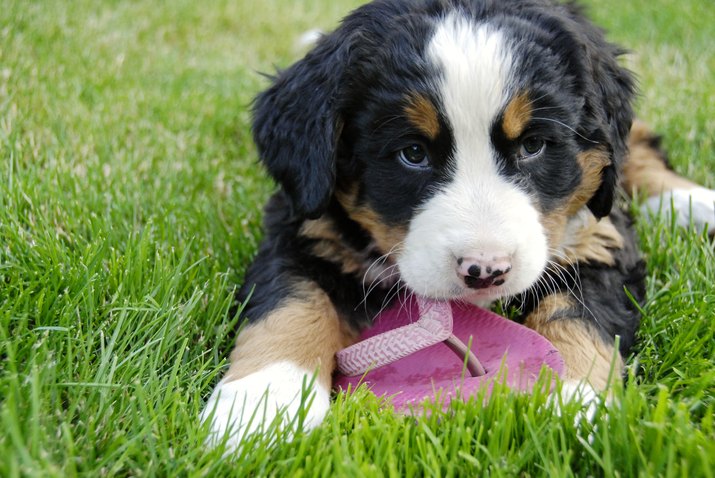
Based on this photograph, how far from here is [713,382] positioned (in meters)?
1.90

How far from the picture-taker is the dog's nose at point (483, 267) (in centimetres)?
195

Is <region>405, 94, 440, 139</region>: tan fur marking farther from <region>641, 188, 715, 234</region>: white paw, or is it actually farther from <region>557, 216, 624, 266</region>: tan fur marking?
<region>641, 188, 715, 234</region>: white paw

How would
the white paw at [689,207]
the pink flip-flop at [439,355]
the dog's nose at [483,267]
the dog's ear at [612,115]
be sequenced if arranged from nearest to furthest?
the dog's nose at [483,267] → the pink flip-flop at [439,355] → the dog's ear at [612,115] → the white paw at [689,207]

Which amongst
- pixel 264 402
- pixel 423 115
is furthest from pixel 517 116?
pixel 264 402

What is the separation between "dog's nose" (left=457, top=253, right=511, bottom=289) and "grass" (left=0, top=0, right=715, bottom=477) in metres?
0.37

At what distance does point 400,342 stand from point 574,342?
54cm

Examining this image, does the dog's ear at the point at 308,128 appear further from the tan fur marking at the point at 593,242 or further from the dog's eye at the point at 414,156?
the tan fur marking at the point at 593,242

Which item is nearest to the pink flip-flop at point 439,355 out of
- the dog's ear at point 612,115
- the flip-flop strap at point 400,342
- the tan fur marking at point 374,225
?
the flip-flop strap at point 400,342

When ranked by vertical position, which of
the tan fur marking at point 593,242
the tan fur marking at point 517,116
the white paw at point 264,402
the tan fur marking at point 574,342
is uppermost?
the tan fur marking at point 517,116

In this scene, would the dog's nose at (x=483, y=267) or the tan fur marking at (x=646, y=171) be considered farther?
the tan fur marking at (x=646, y=171)

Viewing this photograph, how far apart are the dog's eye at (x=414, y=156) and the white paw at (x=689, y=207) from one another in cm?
123

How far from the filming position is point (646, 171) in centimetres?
340

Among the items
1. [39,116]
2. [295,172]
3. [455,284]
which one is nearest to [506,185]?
[455,284]

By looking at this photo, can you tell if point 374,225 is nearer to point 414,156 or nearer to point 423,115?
point 414,156
